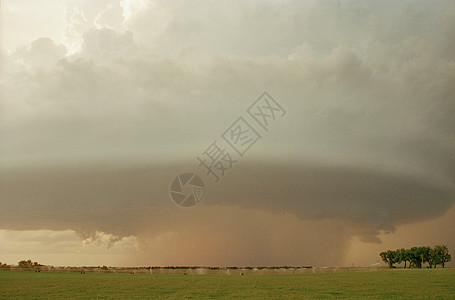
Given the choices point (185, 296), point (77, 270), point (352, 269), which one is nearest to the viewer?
point (185, 296)

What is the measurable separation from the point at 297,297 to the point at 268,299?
3756 mm

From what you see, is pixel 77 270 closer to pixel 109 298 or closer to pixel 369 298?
pixel 109 298

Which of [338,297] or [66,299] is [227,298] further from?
[66,299]

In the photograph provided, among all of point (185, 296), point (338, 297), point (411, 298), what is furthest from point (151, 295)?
point (411, 298)

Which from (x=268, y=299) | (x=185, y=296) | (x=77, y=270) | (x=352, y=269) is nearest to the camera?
(x=268, y=299)

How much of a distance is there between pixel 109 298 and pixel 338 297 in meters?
22.2

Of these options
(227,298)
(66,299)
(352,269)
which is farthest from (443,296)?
(352,269)

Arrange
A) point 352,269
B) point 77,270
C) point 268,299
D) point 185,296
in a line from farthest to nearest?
point 352,269 < point 77,270 < point 185,296 < point 268,299

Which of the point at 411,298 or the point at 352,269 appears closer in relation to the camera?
the point at 411,298

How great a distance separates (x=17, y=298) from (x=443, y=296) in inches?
1612

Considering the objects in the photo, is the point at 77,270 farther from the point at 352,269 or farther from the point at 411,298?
the point at 411,298

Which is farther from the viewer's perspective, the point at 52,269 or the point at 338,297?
the point at 52,269

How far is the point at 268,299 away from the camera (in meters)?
41.2

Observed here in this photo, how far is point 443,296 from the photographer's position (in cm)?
4378
